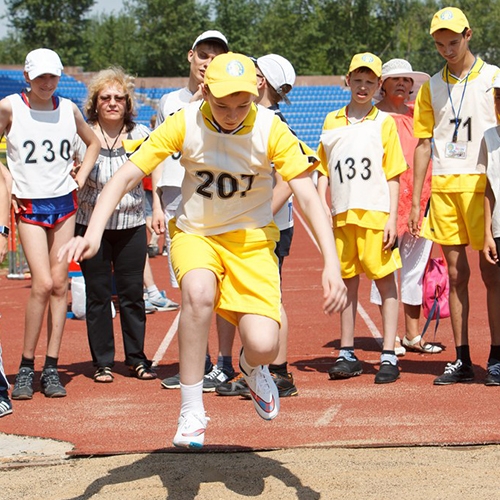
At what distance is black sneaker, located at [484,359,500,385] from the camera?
22.2 feet

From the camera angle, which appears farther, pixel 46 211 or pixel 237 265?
pixel 46 211

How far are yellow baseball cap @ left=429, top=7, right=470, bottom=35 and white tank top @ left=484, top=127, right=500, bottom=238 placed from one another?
77 centimetres

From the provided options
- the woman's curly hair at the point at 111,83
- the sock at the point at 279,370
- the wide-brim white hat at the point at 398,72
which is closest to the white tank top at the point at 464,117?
the wide-brim white hat at the point at 398,72

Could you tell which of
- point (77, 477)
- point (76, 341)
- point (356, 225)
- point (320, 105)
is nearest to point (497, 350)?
point (356, 225)

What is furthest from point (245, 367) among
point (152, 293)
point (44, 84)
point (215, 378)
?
point (152, 293)

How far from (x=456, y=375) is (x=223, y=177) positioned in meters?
2.75

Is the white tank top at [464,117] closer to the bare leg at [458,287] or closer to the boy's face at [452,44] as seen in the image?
the boy's face at [452,44]

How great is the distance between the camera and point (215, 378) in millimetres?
6965

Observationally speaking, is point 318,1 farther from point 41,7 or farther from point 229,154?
point 229,154

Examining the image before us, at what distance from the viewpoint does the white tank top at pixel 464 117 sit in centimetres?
684

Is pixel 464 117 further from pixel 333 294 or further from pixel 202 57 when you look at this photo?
pixel 333 294

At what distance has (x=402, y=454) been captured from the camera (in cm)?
526

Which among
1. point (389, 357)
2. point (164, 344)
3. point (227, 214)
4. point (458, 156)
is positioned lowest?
point (164, 344)

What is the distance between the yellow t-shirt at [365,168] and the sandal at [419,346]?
1557 mm
